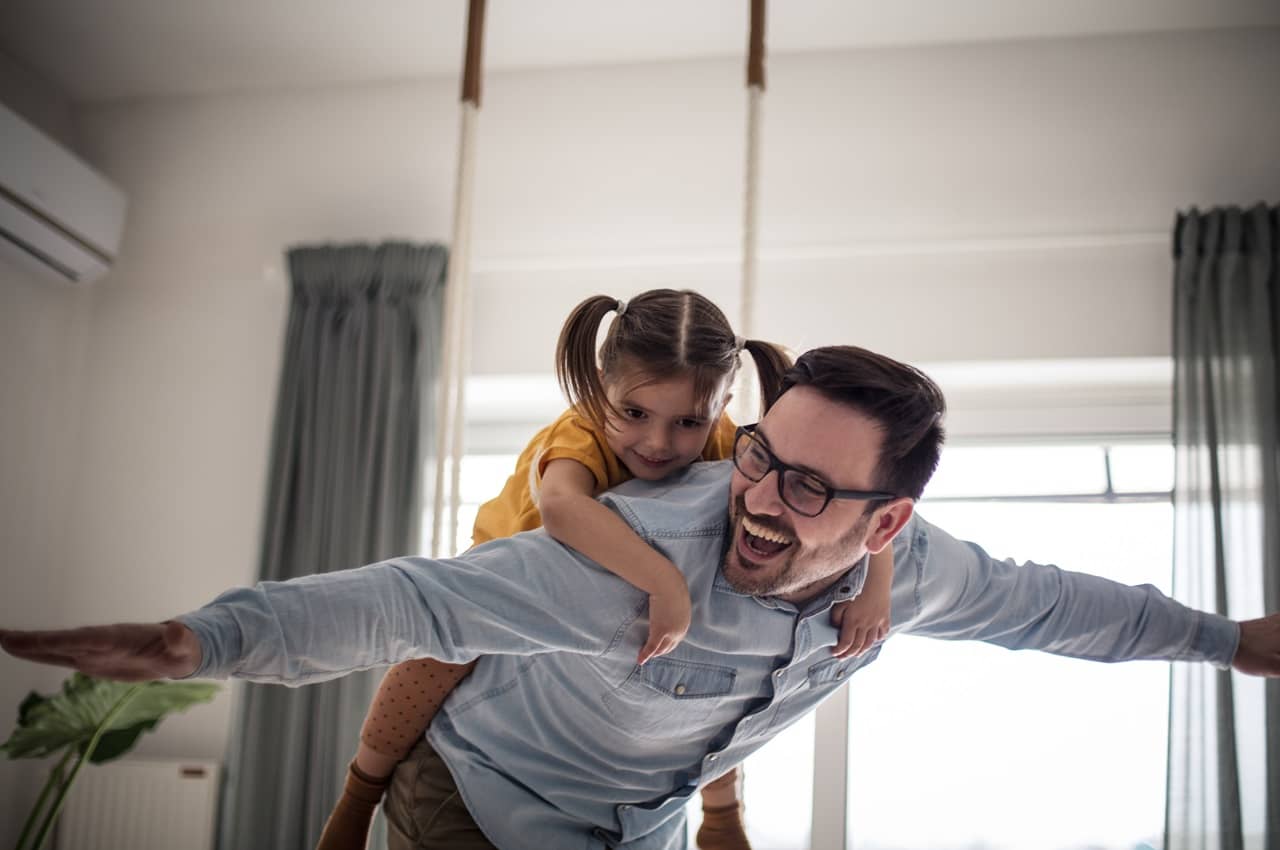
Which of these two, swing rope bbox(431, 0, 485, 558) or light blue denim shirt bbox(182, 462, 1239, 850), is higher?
swing rope bbox(431, 0, 485, 558)

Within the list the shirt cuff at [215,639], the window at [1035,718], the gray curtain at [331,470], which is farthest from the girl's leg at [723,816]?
the gray curtain at [331,470]

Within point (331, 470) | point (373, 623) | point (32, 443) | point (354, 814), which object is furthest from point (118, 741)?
point (373, 623)

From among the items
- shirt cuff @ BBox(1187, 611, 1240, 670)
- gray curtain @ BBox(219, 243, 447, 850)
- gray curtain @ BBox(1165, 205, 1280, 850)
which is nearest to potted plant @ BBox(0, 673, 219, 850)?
gray curtain @ BBox(219, 243, 447, 850)

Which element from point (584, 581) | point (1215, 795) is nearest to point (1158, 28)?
point (1215, 795)

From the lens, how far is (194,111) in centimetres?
404

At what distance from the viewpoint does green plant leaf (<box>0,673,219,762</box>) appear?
302 centimetres

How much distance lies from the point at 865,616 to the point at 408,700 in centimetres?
68

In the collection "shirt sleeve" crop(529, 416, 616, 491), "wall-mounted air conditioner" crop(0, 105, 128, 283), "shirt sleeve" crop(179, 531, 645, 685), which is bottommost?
"shirt sleeve" crop(179, 531, 645, 685)

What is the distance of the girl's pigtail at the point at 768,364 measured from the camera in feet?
5.74

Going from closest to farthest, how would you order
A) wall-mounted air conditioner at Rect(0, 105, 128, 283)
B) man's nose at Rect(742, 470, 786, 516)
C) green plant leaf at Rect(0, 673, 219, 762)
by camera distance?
man's nose at Rect(742, 470, 786, 516)
green plant leaf at Rect(0, 673, 219, 762)
wall-mounted air conditioner at Rect(0, 105, 128, 283)

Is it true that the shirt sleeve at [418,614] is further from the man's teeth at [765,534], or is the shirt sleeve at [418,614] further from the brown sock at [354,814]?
the brown sock at [354,814]

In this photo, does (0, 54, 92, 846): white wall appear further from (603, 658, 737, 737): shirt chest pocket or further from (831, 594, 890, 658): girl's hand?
(831, 594, 890, 658): girl's hand

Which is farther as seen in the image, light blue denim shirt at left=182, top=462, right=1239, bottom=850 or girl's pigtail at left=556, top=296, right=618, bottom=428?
girl's pigtail at left=556, top=296, right=618, bottom=428

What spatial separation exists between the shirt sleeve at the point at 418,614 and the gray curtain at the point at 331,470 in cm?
212
